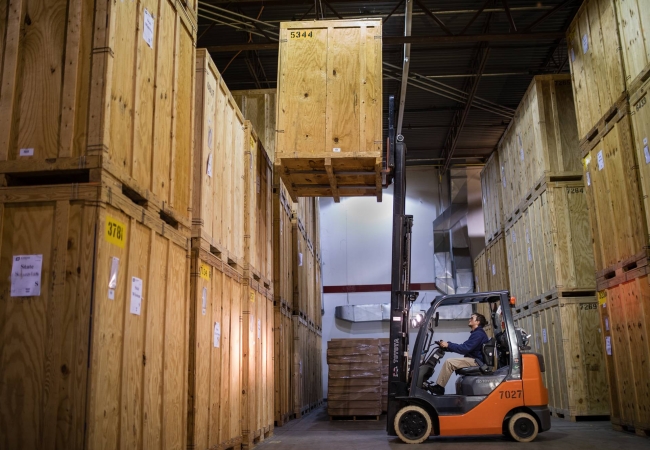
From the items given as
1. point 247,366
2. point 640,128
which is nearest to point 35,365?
point 247,366

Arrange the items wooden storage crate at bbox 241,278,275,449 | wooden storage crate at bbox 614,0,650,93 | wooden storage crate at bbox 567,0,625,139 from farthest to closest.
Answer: wooden storage crate at bbox 567,0,625,139 < wooden storage crate at bbox 241,278,275,449 < wooden storage crate at bbox 614,0,650,93

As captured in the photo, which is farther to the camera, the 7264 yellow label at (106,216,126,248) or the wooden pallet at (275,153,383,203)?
the wooden pallet at (275,153,383,203)

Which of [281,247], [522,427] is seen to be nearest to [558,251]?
[522,427]

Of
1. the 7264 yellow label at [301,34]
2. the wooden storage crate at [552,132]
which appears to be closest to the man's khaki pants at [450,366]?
the wooden storage crate at [552,132]

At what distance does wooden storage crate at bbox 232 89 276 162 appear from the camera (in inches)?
476

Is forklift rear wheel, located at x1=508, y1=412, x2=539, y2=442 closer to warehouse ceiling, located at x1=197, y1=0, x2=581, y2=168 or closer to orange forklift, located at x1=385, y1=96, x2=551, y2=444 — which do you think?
orange forklift, located at x1=385, y1=96, x2=551, y2=444

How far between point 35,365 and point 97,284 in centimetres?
58

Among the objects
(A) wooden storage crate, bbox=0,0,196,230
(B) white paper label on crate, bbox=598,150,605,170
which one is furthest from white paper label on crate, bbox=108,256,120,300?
(B) white paper label on crate, bbox=598,150,605,170

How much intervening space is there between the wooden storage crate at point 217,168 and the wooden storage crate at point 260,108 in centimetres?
371

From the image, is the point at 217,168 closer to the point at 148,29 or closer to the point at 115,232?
the point at 148,29

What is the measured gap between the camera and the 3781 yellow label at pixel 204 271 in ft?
20.2

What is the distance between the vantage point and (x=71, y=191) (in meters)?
3.93

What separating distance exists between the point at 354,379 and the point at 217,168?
685 cm

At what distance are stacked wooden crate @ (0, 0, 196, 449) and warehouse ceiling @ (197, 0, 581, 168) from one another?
793cm
